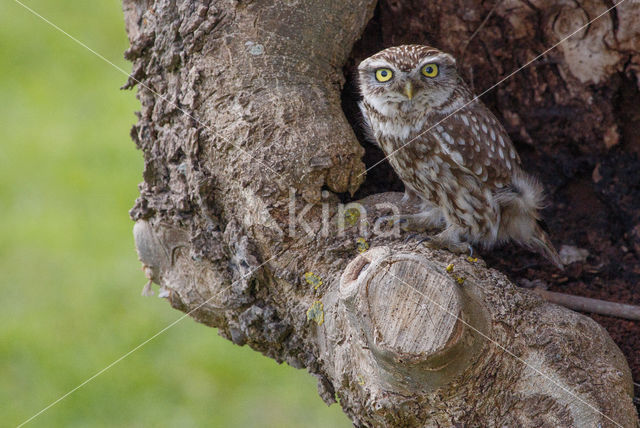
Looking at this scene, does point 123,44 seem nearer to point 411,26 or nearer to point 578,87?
point 411,26

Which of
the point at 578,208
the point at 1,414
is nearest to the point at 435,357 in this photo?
the point at 578,208

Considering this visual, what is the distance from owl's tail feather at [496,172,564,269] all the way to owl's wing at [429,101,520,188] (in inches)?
3.7

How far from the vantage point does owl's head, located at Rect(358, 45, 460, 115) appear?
292 centimetres

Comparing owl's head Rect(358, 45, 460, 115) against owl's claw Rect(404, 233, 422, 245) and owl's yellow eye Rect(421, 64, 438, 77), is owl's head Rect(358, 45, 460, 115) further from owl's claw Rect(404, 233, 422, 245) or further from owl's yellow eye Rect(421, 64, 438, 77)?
owl's claw Rect(404, 233, 422, 245)

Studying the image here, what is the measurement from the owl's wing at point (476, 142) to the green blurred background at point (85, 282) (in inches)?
88.4

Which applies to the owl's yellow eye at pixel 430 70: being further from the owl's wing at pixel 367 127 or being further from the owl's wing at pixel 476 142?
the owl's wing at pixel 367 127

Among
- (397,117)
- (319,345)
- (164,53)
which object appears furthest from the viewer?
(397,117)

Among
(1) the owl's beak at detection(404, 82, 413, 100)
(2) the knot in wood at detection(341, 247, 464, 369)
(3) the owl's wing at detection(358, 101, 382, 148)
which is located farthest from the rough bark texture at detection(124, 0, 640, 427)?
(1) the owl's beak at detection(404, 82, 413, 100)

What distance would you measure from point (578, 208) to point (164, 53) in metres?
2.10

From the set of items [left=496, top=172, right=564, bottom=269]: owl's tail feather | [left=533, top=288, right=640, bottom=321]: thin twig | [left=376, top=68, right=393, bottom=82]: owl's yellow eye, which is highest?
[left=376, top=68, right=393, bottom=82]: owl's yellow eye

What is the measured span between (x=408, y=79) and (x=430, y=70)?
12 centimetres

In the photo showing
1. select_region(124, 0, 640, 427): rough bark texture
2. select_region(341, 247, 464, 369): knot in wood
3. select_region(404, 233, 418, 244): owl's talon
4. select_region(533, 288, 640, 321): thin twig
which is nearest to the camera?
select_region(341, 247, 464, 369): knot in wood

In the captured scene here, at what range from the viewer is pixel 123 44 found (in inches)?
267

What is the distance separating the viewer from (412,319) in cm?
204
